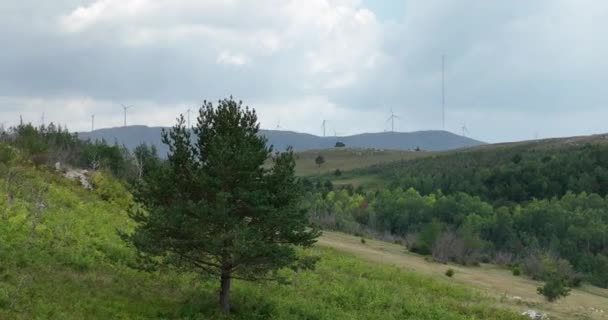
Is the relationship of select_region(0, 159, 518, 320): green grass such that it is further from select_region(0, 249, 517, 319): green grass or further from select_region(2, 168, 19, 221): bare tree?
select_region(2, 168, 19, 221): bare tree

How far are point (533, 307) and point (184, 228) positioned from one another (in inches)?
979

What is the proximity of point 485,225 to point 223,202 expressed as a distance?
87.5 meters

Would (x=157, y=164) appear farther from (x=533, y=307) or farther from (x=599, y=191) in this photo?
Result: (x=599, y=191)

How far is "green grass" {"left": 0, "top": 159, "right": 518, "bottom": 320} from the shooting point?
782 inches

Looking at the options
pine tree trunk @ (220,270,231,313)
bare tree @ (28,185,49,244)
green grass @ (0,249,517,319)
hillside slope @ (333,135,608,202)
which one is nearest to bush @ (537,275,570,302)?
green grass @ (0,249,517,319)

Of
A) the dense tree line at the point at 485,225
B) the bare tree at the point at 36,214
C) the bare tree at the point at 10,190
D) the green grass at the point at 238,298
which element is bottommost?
the dense tree line at the point at 485,225

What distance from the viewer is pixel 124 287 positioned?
23.2 m

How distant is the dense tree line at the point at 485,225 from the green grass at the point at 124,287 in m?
33.5

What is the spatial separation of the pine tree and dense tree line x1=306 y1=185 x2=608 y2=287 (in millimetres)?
47443

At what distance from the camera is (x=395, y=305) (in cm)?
3048

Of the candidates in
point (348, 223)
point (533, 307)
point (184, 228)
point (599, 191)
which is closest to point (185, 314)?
point (184, 228)

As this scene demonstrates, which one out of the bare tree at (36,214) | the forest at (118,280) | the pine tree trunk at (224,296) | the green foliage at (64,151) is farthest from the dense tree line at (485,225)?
the pine tree trunk at (224,296)

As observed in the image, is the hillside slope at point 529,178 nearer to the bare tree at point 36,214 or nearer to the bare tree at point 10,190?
the bare tree at point 10,190

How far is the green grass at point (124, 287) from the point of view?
19875 mm
